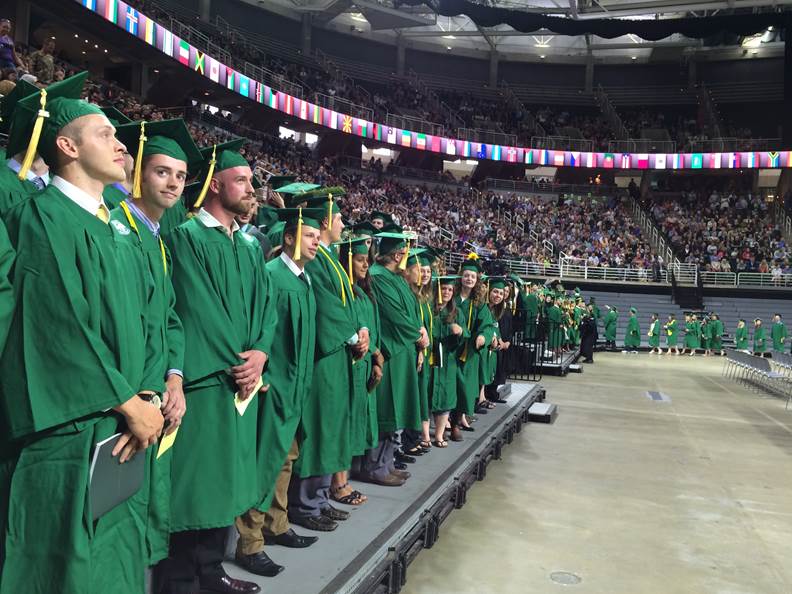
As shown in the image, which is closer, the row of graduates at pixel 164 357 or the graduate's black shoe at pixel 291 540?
the row of graduates at pixel 164 357

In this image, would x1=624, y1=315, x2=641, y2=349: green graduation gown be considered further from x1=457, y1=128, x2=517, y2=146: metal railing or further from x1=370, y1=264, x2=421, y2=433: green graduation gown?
x1=370, y1=264, x2=421, y2=433: green graduation gown

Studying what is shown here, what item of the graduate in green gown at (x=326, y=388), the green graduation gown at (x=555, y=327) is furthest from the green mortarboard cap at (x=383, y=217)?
the green graduation gown at (x=555, y=327)

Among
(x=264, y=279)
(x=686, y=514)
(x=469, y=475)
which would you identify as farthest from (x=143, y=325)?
(x=686, y=514)

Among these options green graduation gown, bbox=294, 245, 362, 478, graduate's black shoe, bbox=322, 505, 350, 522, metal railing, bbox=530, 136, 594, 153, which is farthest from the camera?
metal railing, bbox=530, 136, 594, 153

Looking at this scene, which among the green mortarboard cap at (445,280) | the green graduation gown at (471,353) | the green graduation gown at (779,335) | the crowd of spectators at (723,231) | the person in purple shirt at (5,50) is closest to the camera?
the green mortarboard cap at (445,280)

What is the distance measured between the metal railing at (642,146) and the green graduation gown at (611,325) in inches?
531

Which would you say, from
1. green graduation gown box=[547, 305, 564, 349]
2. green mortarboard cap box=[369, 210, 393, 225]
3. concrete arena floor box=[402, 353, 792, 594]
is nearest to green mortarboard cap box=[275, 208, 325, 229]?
concrete arena floor box=[402, 353, 792, 594]

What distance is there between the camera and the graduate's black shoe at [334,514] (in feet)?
12.4

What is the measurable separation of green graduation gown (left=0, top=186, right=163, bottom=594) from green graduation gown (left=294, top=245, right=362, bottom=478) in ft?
5.23

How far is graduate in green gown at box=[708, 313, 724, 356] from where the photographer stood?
913 inches

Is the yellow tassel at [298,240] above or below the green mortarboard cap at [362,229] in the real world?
below

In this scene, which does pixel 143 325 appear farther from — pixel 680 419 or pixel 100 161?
pixel 680 419

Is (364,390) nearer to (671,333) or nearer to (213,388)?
(213,388)

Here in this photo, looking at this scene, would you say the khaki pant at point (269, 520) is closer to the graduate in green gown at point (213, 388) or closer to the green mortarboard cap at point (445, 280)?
the graduate in green gown at point (213, 388)
